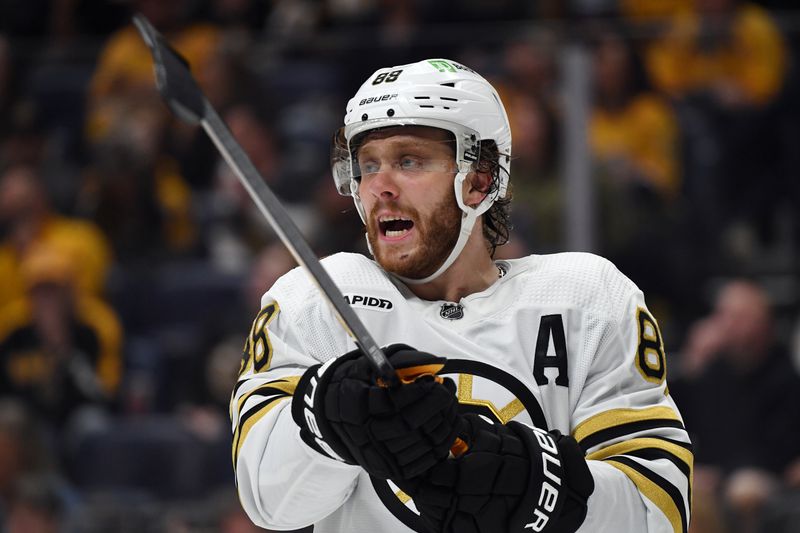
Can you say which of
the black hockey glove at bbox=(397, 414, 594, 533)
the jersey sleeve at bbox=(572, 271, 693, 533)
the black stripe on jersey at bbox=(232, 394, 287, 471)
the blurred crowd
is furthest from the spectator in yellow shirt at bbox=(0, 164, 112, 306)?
the black hockey glove at bbox=(397, 414, 594, 533)

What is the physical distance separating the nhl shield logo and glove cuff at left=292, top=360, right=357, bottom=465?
1.29ft

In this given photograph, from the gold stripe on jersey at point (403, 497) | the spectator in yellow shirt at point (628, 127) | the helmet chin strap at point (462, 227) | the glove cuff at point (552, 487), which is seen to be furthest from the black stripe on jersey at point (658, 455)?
the spectator in yellow shirt at point (628, 127)

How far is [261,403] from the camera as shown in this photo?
196 centimetres

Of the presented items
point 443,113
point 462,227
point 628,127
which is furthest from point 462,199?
point 628,127

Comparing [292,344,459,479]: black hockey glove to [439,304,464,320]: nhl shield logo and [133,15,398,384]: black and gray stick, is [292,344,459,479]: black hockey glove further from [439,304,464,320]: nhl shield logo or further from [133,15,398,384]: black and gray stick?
[439,304,464,320]: nhl shield logo

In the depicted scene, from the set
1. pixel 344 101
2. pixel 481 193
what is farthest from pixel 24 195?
pixel 481 193

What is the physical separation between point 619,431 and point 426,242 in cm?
45

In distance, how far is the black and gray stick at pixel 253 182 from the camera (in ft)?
5.46

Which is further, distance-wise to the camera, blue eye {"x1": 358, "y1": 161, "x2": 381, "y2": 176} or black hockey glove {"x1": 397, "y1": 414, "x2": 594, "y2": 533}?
blue eye {"x1": 358, "y1": 161, "x2": 381, "y2": 176}

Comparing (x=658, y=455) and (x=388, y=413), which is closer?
(x=388, y=413)

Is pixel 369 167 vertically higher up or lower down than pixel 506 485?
higher up

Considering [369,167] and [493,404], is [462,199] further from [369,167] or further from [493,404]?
[493,404]

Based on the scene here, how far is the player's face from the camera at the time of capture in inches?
83.4

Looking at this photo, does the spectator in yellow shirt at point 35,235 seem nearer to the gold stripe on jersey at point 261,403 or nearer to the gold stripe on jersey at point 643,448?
the gold stripe on jersey at point 261,403
